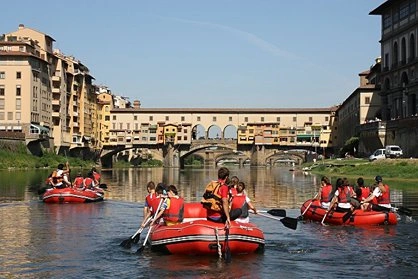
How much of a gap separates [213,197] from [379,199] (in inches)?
405

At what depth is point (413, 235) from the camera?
22891 millimetres

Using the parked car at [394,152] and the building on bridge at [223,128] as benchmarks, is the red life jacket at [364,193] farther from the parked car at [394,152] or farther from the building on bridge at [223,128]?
the building on bridge at [223,128]

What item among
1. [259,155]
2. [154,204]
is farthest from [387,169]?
[259,155]

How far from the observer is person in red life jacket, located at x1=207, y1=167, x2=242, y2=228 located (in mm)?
17641

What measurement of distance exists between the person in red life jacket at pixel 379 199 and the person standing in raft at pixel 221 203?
→ 901 centimetres

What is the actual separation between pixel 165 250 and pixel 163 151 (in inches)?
4847

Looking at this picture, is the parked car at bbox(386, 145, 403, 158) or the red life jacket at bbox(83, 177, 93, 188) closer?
the red life jacket at bbox(83, 177, 93, 188)

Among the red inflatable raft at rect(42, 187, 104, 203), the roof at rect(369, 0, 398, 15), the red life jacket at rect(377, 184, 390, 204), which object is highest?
the roof at rect(369, 0, 398, 15)

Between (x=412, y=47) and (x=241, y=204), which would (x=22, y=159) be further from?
(x=241, y=204)

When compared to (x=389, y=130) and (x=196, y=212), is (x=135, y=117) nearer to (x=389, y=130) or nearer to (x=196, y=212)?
(x=389, y=130)

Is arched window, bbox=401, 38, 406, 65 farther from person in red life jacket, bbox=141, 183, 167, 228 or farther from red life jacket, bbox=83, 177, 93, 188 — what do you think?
person in red life jacket, bbox=141, 183, 167, 228

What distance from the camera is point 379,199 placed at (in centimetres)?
2605

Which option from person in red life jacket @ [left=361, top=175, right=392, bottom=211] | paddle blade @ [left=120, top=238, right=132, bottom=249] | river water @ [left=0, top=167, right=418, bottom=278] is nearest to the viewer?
river water @ [left=0, top=167, right=418, bottom=278]

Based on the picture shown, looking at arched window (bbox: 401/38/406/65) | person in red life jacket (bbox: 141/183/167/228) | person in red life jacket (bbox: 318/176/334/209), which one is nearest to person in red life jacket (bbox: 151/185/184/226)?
person in red life jacket (bbox: 141/183/167/228)
